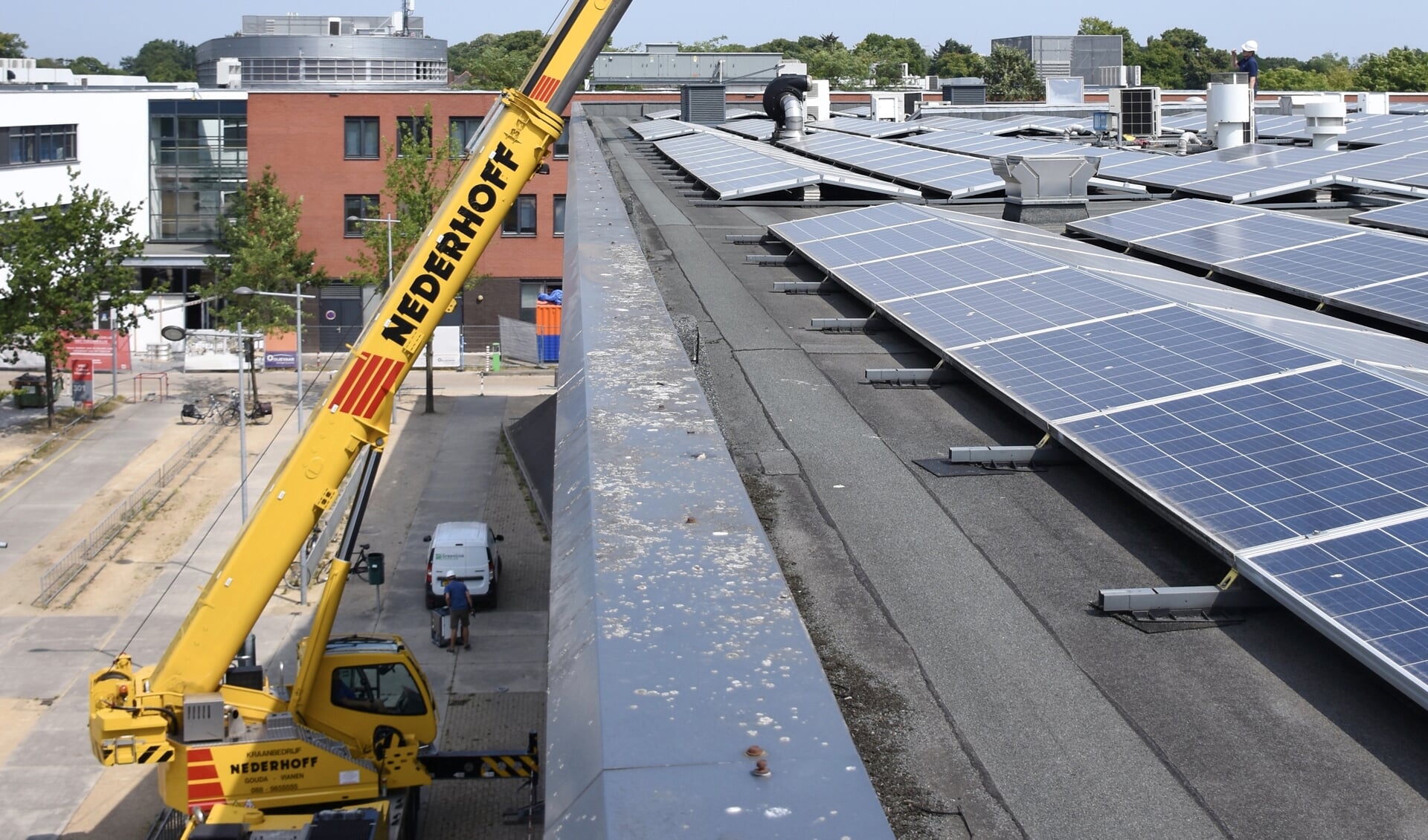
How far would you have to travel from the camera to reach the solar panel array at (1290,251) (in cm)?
1284

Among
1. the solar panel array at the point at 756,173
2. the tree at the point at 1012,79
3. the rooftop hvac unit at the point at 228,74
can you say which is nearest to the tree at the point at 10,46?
the rooftop hvac unit at the point at 228,74

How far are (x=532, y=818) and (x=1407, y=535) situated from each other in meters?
13.1

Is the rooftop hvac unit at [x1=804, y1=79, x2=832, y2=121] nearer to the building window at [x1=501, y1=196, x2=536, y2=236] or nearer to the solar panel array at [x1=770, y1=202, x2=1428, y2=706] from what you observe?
the building window at [x1=501, y1=196, x2=536, y2=236]

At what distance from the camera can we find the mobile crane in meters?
12.8

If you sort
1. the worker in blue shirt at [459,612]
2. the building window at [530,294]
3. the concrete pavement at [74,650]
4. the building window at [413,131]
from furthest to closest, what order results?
the building window at [530,294] < the building window at [413,131] < the worker in blue shirt at [459,612] < the concrete pavement at [74,650]

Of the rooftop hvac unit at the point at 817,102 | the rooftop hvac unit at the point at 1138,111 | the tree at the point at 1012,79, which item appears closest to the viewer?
the rooftop hvac unit at the point at 1138,111

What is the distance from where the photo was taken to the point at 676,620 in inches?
218

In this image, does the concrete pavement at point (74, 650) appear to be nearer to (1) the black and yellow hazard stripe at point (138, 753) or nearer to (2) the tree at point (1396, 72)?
(1) the black and yellow hazard stripe at point (138, 753)

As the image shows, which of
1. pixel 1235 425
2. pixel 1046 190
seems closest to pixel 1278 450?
pixel 1235 425

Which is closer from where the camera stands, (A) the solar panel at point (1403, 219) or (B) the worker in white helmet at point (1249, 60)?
(A) the solar panel at point (1403, 219)

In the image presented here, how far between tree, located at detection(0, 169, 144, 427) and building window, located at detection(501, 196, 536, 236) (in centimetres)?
1736

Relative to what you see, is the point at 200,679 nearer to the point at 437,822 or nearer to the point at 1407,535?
the point at 437,822

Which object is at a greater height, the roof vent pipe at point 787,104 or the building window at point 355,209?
the roof vent pipe at point 787,104

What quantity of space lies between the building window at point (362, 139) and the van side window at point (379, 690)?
149 ft
